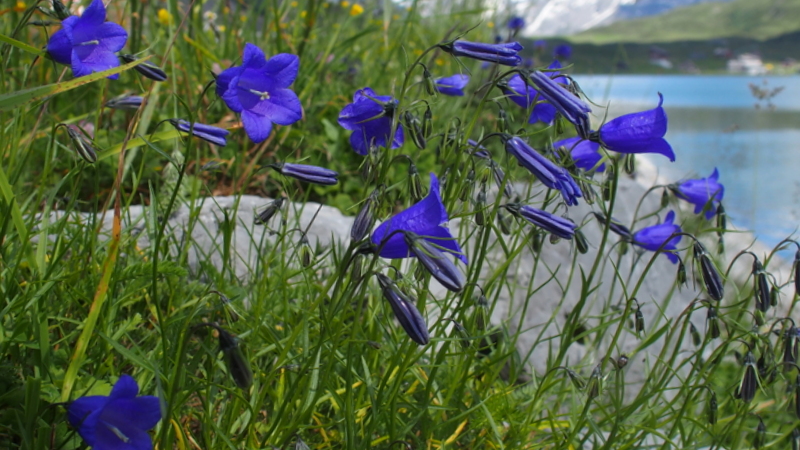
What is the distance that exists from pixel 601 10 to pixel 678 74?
89064 millimetres

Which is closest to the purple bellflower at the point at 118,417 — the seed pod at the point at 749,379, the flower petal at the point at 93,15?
the flower petal at the point at 93,15

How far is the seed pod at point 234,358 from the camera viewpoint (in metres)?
0.96

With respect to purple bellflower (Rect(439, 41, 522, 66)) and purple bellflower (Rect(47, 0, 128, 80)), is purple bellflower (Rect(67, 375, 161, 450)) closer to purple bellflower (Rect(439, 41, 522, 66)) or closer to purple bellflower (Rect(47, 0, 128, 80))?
purple bellflower (Rect(47, 0, 128, 80))

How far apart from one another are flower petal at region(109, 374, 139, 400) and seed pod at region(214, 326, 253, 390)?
0.21m

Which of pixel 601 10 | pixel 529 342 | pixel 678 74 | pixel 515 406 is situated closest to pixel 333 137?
pixel 529 342

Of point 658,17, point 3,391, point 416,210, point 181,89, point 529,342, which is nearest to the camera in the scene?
point 416,210

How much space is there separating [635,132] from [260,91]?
2.79 ft

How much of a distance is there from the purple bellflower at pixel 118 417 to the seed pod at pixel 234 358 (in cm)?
19

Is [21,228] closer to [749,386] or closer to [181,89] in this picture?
[749,386]

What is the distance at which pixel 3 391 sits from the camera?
138 cm

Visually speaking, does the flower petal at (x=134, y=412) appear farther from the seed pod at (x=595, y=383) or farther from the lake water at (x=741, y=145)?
the lake water at (x=741, y=145)

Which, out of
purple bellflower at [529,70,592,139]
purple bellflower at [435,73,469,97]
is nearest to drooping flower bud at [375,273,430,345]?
purple bellflower at [529,70,592,139]

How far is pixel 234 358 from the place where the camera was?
0.97 metres

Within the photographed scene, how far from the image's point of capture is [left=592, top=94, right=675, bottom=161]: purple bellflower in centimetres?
125
